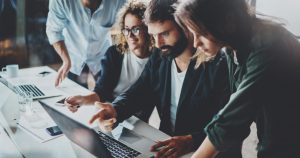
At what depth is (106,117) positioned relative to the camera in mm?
1528

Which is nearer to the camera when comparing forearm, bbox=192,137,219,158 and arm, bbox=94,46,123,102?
forearm, bbox=192,137,219,158

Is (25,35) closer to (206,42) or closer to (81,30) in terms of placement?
(81,30)

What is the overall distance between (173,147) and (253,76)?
0.47 meters

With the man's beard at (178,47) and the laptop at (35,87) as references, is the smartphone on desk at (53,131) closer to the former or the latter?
the laptop at (35,87)

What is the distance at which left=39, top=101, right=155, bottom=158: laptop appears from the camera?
1051mm

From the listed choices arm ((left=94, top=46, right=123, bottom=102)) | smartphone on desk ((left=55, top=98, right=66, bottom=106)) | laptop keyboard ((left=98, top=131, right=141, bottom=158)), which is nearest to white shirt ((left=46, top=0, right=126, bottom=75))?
arm ((left=94, top=46, right=123, bottom=102))

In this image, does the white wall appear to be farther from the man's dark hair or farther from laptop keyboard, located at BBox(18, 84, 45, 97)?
laptop keyboard, located at BBox(18, 84, 45, 97)


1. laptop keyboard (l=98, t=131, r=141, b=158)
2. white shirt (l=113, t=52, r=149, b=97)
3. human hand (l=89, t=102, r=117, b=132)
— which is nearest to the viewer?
laptop keyboard (l=98, t=131, r=141, b=158)

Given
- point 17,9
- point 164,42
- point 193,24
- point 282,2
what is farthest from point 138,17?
point 282,2

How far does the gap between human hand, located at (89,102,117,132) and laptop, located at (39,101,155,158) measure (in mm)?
61

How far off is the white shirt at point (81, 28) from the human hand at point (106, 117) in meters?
1.07

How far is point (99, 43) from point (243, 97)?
1.82 m

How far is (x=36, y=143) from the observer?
1.34 m

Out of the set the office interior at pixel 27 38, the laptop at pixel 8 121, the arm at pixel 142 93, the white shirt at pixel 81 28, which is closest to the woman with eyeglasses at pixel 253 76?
the arm at pixel 142 93
